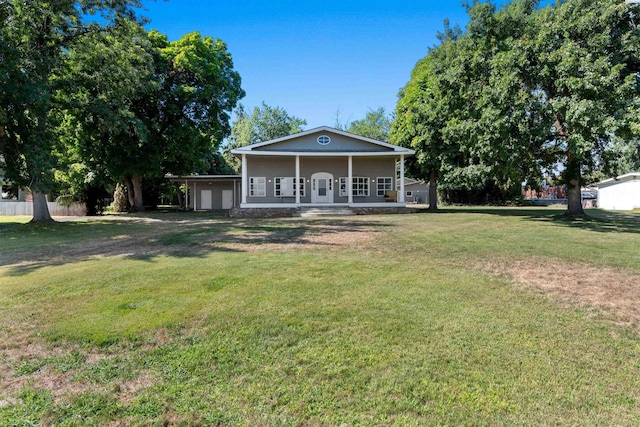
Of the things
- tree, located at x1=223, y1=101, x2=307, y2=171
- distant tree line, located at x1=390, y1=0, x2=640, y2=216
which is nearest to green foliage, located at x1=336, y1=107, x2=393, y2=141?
tree, located at x1=223, y1=101, x2=307, y2=171

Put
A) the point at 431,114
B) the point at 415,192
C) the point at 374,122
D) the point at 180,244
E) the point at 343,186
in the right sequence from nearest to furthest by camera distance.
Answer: the point at 180,244
the point at 431,114
the point at 343,186
the point at 415,192
the point at 374,122

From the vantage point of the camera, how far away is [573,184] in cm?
1752

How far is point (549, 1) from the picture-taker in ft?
56.9

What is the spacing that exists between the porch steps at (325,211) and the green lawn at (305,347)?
12.7m

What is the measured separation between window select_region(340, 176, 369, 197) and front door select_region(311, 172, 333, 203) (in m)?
0.79

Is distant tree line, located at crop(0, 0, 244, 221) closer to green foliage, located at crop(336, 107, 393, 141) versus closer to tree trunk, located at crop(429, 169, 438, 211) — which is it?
tree trunk, located at crop(429, 169, 438, 211)

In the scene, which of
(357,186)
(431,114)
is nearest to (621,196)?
(431,114)

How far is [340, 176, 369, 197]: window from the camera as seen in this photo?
23781 mm

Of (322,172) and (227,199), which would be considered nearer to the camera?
(322,172)

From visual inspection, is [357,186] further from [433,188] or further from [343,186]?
[433,188]

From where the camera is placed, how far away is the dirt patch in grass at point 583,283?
4609 millimetres

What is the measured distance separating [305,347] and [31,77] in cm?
1620

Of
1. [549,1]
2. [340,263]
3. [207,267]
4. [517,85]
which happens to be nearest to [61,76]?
[207,267]

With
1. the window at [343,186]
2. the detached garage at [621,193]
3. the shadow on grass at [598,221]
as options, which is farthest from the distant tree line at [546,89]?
the detached garage at [621,193]
